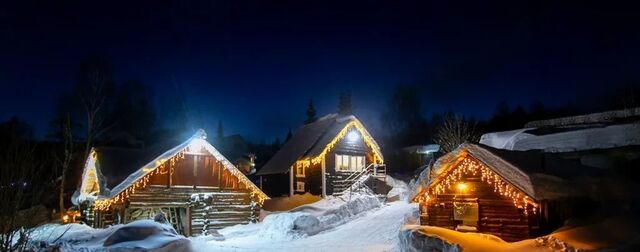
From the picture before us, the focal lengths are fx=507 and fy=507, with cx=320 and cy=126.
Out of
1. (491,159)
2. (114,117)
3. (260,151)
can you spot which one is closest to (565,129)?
(491,159)

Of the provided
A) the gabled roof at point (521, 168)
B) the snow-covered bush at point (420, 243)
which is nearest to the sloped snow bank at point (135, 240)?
A: the snow-covered bush at point (420, 243)

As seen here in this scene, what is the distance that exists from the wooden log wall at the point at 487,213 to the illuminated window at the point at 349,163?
19.6 meters

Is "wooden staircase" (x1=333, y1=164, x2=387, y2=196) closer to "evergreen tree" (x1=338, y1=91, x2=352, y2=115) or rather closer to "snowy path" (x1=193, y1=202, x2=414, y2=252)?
"snowy path" (x1=193, y1=202, x2=414, y2=252)

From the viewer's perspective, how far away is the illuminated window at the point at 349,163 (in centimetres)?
4078

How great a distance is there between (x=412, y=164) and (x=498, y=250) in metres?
43.9

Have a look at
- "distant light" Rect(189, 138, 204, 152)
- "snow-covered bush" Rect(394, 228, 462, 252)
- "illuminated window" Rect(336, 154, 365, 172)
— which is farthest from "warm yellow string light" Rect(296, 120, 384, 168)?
"snow-covered bush" Rect(394, 228, 462, 252)

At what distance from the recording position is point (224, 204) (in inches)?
1246

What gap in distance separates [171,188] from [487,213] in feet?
60.9

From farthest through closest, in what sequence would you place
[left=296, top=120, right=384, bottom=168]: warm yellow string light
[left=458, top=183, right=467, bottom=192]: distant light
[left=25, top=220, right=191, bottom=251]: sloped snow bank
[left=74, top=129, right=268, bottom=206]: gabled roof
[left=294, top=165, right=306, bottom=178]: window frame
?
1. [left=294, top=165, right=306, bottom=178]: window frame
2. [left=296, top=120, right=384, bottom=168]: warm yellow string light
3. [left=74, top=129, right=268, bottom=206]: gabled roof
4. [left=458, top=183, right=467, bottom=192]: distant light
5. [left=25, top=220, right=191, bottom=251]: sloped snow bank

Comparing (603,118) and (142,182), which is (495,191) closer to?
(603,118)

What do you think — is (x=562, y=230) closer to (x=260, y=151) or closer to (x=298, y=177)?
(x=298, y=177)

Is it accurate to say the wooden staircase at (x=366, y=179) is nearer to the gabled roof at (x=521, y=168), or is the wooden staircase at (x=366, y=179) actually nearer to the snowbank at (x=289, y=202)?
the snowbank at (x=289, y=202)

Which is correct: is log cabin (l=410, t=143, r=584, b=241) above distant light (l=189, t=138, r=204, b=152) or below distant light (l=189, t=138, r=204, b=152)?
below

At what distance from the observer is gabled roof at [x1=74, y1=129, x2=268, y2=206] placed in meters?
28.1
